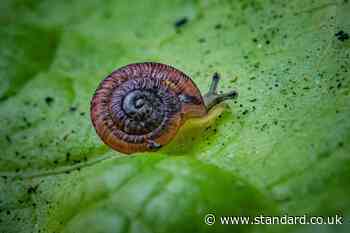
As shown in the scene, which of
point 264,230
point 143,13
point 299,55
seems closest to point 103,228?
point 264,230

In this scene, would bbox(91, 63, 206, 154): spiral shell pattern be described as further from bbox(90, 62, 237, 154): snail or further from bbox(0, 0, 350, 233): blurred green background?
bbox(0, 0, 350, 233): blurred green background

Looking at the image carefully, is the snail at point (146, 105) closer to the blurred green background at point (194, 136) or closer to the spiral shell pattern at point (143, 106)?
the spiral shell pattern at point (143, 106)

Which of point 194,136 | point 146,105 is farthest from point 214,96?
point 146,105

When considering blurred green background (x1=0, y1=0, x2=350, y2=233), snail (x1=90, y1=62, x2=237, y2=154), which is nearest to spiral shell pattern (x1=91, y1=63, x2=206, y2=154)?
snail (x1=90, y1=62, x2=237, y2=154)

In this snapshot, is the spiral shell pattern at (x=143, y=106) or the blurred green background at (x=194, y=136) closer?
the blurred green background at (x=194, y=136)

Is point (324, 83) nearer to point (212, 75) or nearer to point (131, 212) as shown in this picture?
point (212, 75)

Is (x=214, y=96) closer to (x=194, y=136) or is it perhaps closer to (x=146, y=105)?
(x=194, y=136)

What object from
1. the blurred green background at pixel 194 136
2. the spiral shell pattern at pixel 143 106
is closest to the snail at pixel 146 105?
the spiral shell pattern at pixel 143 106
